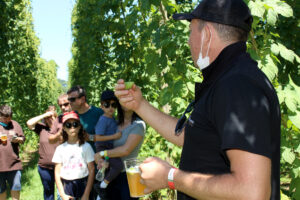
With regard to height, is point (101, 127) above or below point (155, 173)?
below

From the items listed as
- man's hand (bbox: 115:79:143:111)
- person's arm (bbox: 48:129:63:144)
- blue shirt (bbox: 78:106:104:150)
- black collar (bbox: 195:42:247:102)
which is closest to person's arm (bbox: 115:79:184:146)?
man's hand (bbox: 115:79:143:111)

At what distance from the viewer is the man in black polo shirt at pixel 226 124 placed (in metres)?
1.01

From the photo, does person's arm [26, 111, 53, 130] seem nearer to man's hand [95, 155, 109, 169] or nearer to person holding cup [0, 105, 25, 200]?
person holding cup [0, 105, 25, 200]

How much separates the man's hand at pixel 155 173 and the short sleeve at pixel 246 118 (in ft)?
1.11

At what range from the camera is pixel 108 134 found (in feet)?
13.1

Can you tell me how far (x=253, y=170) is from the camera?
994 mm

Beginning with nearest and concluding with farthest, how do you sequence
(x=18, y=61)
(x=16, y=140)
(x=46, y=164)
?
(x=46, y=164)
(x=16, y=140)
(x=18, y=61)

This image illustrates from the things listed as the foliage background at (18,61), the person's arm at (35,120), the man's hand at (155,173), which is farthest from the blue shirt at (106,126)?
the foliage background at (18,61)

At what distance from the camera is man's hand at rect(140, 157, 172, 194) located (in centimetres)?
129

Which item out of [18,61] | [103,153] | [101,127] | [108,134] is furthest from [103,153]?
[18,61]

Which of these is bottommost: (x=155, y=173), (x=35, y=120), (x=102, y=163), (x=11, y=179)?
(x=11, y=179)

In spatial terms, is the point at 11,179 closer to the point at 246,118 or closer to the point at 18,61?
the point at 246,118

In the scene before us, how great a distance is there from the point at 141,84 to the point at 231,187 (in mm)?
4460

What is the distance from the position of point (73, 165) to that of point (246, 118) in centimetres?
334
